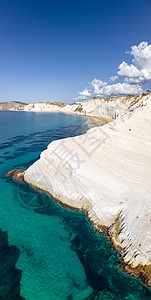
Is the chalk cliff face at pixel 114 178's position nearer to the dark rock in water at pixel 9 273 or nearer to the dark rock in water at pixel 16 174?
the dark rock in water at pixel 16 174

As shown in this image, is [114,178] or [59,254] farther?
[114,178]

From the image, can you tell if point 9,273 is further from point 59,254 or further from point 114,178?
point 114,178

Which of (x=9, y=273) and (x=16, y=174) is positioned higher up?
(x=16, y=174)

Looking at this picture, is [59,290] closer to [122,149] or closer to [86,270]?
[86,270]

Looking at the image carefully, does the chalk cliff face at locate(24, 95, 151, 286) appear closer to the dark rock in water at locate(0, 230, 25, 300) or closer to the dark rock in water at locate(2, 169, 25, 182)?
the dark rock in water at locate(2, 169, 25, 182)

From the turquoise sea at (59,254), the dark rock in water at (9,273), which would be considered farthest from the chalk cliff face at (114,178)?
the dark rock in water at (9,273)

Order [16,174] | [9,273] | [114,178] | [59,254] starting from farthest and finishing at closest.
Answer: [16,174], [114,178], [59,254], [9,273]

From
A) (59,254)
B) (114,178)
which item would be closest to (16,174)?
(59,254)
